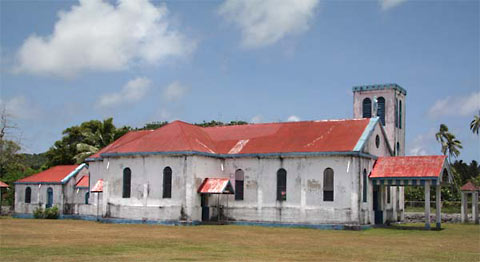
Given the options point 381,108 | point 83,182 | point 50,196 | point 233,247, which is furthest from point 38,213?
point 381,108

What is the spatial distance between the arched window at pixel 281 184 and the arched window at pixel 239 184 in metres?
2.77

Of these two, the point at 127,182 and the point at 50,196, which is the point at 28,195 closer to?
the point at 50,196

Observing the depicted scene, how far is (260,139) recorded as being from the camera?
39.2 metres

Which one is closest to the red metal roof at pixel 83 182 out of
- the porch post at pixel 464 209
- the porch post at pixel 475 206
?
the porch post at pixel 464 209

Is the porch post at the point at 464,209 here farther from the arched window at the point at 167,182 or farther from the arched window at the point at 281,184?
the arched window at the point at 167,182

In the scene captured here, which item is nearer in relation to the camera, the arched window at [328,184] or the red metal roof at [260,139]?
the arched window at [328,184]

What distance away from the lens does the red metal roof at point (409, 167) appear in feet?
112

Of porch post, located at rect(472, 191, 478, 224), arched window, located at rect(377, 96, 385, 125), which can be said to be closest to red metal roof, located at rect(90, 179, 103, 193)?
arched window, located at rect(377, 96, 385, 125)

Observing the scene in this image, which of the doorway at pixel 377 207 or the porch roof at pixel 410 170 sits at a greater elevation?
the porch roof at pixel 410 170

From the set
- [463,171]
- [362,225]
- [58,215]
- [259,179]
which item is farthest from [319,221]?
[463,171]

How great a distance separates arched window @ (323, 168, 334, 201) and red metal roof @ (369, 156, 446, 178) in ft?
9.08

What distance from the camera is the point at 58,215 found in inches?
1722

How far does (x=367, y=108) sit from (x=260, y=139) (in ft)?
34.3

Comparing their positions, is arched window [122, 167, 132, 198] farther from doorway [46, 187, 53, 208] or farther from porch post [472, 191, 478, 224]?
porch post [472, 191, 478, 224]
